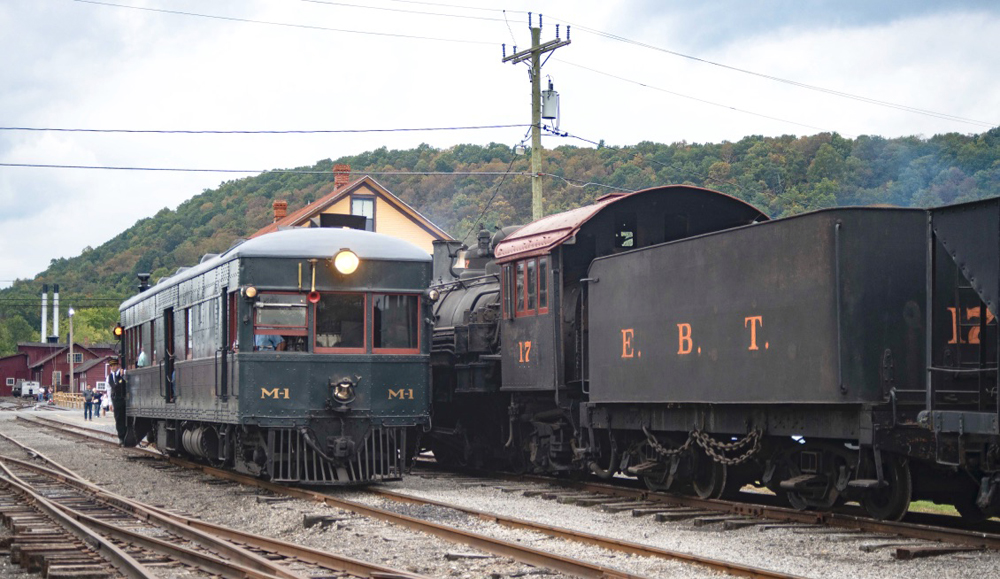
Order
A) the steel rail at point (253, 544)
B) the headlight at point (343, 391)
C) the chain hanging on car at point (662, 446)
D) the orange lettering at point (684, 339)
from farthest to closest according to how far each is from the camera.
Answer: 1. the headlight at point (343, 391)
2. the chain hanging on car at point (662, 446)
3. the orange lettering at point (684, 339)
4. the steel rail at point (253, 544)

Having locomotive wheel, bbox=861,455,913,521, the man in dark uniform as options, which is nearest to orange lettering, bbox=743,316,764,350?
locomotive wheel, bbox=861,455,913,521

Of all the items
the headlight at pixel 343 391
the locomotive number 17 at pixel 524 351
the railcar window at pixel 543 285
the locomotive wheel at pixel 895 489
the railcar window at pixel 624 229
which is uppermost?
the railcar window at pixel 624 229

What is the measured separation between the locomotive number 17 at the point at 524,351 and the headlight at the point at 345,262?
9.65 ft

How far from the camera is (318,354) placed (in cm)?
1370

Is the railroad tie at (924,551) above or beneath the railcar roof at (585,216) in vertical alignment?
beneath

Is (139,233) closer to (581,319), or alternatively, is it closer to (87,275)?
(87,275)

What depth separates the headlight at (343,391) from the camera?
13641 mm

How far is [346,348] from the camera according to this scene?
45.8 ft

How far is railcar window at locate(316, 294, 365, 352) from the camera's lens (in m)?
13.9

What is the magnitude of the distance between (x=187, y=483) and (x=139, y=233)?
73559 millimetres

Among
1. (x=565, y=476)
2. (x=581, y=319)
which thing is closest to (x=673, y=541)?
(x=581, y=319)

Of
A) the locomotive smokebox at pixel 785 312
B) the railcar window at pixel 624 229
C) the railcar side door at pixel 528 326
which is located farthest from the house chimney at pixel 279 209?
the locomotive smokebox at pixel 785 312

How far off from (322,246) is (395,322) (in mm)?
1392

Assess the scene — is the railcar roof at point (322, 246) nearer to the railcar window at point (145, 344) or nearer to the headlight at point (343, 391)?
the headlight at point (343, 391)
